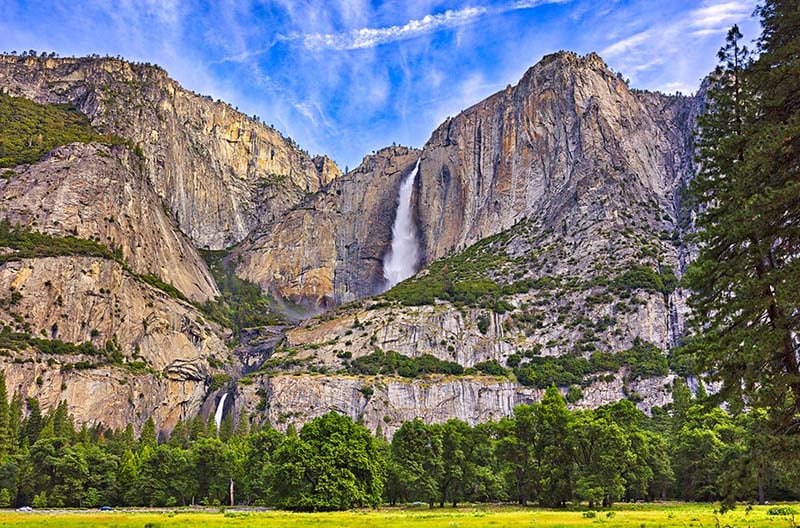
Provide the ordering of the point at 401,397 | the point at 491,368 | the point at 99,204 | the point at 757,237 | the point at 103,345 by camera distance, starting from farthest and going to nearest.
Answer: the point at 99,204
the point at 491,368
the point at 103,345
the point at 401,397
the point at 757,237

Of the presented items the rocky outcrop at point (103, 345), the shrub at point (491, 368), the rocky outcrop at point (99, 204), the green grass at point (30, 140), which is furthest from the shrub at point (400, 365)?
the green grass at point (30, 140)

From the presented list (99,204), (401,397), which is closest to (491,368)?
(401,397)

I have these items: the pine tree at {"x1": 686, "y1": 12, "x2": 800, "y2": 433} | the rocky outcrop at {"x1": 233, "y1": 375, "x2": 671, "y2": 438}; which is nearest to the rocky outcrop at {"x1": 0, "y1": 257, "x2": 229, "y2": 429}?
the rocky outcrop at {"x1": 233, "y1": 375, "x2": 671, "y2": 438}

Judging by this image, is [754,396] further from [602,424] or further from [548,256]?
[548,256]

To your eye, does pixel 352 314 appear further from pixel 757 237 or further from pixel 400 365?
pixel 757 237

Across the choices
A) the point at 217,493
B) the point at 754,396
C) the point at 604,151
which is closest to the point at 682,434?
the point at 217,493

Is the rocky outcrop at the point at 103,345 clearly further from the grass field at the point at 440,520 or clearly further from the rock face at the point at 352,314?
the grass field at the point at 440,520
